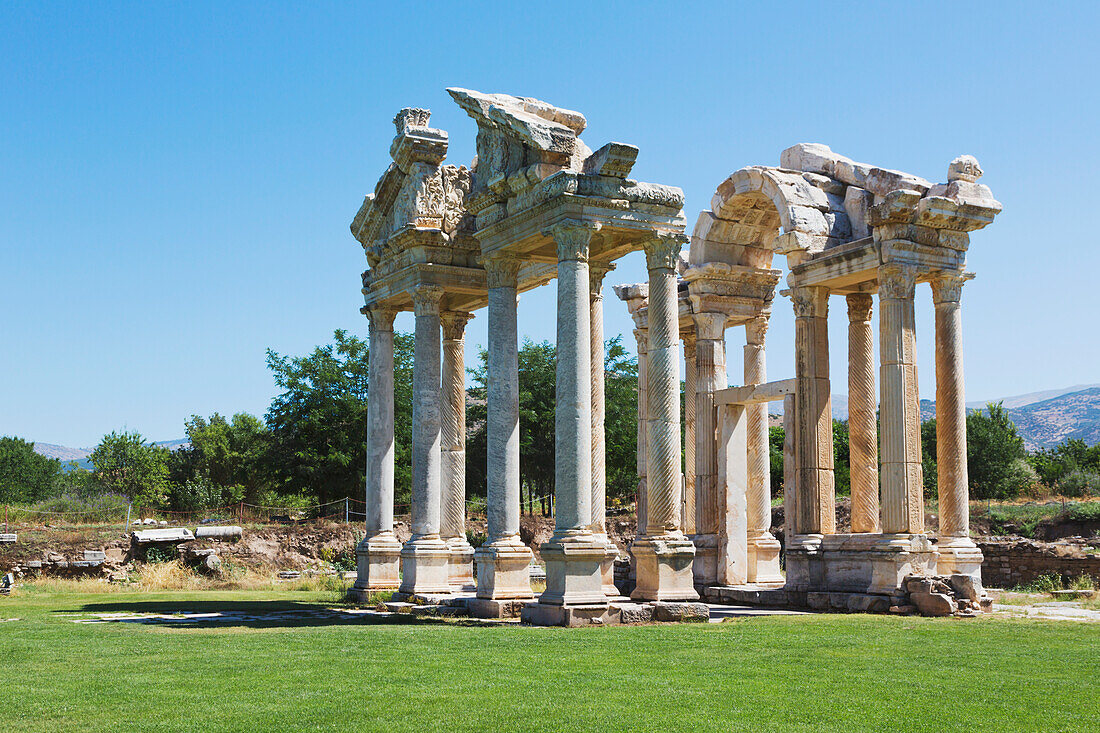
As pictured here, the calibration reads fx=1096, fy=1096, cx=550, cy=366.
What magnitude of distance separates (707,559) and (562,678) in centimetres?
1231

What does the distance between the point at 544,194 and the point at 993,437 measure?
46551 millimetres

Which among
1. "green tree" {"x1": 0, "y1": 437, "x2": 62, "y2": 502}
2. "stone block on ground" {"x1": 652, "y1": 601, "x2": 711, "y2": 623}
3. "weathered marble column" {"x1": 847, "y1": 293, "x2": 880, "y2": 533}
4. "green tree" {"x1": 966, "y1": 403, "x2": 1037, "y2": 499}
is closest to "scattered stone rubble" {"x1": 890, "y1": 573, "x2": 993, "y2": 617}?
"weathered marble column" {"x1": 847, "y1": 293, "x2": 880, "y2": 533}

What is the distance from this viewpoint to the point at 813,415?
20500mm

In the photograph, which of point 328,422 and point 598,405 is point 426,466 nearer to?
point 598,405

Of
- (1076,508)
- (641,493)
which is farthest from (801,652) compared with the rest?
(1076,508)

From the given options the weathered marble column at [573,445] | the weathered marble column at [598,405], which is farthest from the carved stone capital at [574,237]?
the weathered marble column at [598,405]

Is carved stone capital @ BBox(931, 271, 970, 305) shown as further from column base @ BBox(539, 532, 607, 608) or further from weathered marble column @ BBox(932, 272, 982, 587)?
column base @ BBox(539, 532, 607, 608)

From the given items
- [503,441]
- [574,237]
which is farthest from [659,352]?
[503,441]

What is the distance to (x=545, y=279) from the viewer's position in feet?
69.9

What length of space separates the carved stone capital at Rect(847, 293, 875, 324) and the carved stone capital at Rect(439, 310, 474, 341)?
24.9 feet

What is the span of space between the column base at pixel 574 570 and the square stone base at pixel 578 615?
0.08 metres

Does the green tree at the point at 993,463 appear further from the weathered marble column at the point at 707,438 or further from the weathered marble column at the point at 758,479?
the weathered marble column at the point at 707,438

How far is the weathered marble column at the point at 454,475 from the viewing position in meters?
20.7

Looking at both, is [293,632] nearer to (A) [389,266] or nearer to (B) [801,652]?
Result: (B) [801,652]
